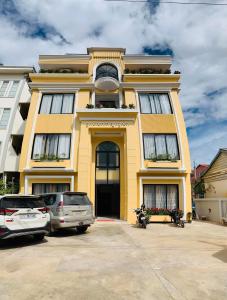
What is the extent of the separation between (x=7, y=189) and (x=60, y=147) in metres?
4.65

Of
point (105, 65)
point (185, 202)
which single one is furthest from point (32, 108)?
point (185, 202)

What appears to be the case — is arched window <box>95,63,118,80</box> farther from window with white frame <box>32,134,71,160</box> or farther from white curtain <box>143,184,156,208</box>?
white curtain <box>143,184,156,208</box>

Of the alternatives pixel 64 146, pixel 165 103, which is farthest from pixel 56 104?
pixel 165 103

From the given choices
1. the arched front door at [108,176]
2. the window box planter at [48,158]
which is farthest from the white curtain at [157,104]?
the window box planter at [48,158]

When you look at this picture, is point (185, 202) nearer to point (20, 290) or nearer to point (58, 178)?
point (58, 178)

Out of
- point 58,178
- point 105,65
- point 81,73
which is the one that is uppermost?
point 105,65

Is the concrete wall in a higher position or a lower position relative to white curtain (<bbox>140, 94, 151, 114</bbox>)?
lower

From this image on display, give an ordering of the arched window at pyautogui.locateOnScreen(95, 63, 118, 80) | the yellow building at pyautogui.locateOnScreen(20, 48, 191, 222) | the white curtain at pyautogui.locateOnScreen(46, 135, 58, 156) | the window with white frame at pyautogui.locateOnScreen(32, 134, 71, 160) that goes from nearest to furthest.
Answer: the yellow building at pyautogui.locateOnScreen(20, 48, 191, 222)
the window with white frame at pyautogui.locateOnScreen(32, 134, 71, 160)
the white curtain at pyautogui.locateOnScreen(46, 135, 58, 156)
the arched window at pyautogui.locateOnScreen(95, 63, 118, 80)

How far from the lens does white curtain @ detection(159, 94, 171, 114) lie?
18.8m

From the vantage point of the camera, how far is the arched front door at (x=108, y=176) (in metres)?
18.0

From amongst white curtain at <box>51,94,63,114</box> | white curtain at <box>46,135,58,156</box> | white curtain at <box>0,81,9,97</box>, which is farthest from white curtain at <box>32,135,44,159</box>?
white curtain at <box>0,81,9,97</box>

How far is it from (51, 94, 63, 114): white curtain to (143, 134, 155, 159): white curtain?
7.10 m

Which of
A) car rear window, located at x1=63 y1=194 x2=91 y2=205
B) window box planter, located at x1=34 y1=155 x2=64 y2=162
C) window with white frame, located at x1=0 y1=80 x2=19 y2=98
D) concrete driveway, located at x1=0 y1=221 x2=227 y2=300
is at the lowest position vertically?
concrete driveway, located at x1=0 y1=221 x2=227 y2=300

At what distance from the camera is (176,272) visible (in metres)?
5.30
